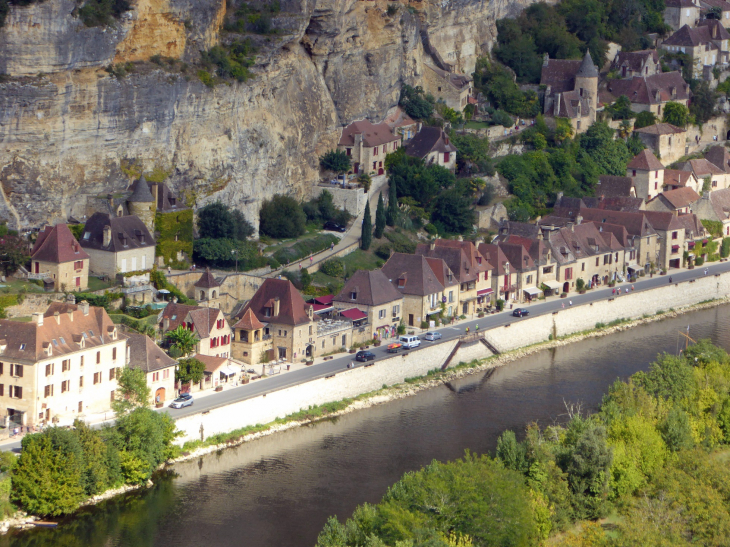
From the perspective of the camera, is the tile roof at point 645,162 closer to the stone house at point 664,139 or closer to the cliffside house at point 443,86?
the stone house at point 664,139

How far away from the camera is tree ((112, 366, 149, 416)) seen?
63.0 meters

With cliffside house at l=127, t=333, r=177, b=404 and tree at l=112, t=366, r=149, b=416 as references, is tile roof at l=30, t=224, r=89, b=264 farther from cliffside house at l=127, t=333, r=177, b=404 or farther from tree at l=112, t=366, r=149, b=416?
tree at l=112, t=366, r=149, b=416

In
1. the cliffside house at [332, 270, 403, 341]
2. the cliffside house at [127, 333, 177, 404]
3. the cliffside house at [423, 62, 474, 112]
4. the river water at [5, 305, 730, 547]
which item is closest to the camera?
the river water at [5, 305, 730, 547]

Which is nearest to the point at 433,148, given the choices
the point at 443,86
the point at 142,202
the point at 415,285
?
the point at 443,86

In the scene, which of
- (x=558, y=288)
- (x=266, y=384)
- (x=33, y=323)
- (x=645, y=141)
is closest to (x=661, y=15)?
(x=645, y=141)

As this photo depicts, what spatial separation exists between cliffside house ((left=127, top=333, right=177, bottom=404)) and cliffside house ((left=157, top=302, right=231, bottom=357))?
3182 mm

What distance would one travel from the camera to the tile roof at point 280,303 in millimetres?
71562

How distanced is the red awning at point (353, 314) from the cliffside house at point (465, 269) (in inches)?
247

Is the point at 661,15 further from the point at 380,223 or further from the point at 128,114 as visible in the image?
the point at 128,114

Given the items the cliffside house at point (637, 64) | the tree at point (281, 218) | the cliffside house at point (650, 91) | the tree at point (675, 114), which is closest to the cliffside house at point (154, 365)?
the tree at point (281, 218)

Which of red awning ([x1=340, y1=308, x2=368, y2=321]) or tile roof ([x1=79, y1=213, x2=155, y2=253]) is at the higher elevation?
tile roof ([x1=79, y1=213, x2=155, y2=253])

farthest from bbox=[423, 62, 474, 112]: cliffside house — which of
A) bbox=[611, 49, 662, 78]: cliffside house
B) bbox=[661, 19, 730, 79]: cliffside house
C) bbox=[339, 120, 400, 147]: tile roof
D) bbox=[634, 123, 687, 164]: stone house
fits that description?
bbox=[661, 19, 730, 79]: cliffside house

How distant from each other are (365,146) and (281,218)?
32.5ft

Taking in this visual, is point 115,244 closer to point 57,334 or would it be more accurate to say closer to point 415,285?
point 57,334
